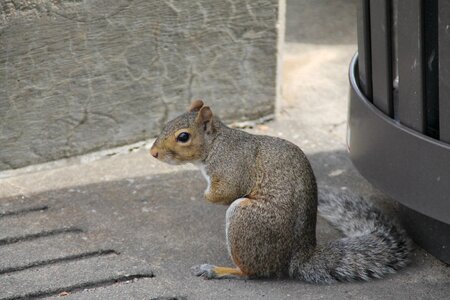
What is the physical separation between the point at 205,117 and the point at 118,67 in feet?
3.40

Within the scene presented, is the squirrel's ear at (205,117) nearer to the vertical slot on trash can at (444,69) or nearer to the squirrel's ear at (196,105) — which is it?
the squirrel's ear at (196,105)

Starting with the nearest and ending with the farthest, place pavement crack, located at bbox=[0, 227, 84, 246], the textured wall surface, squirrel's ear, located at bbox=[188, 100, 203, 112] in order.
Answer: squirrel's ear, located at bbox=[188, 100, 203, 112], pavement crack, located at bbox=[0, 227, 84, 246], the textured wall surface

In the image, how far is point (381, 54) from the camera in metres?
3.69

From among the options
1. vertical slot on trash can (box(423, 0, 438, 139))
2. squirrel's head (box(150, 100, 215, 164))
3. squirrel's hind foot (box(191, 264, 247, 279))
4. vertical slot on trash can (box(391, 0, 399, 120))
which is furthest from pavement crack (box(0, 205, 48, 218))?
vertical slot on trash can (box(423, 0, 438, 139))

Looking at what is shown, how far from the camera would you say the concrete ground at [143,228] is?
3758 millimetres

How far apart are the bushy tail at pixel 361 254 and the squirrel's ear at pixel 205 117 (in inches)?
24.7

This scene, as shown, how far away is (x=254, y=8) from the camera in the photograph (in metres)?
4.90

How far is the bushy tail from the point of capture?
3.73 m

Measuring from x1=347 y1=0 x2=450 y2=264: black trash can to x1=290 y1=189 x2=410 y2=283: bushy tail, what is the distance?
18cm

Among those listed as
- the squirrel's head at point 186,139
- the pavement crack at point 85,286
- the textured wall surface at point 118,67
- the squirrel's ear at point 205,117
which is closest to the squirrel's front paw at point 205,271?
the pavement crack at point 85,286

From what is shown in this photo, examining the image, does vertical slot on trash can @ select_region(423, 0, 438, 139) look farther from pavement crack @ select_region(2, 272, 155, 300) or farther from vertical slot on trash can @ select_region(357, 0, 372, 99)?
pavement crack @ select_region(2, 272, 155, 300)

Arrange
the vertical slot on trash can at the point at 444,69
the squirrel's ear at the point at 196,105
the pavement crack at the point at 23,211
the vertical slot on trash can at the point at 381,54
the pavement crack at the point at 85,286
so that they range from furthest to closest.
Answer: the pavement crack at the point at 23,211
the squirrel's ear at the point at 196,105
the pavement crack at the point at 85,286
the vertical slot on trash can at the point at 381,54
the vertical slot on trash can at the point at 444,69

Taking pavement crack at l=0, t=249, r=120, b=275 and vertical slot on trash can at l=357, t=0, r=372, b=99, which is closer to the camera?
vertical slot on trash can at l=357, t=0, r=372, b=99

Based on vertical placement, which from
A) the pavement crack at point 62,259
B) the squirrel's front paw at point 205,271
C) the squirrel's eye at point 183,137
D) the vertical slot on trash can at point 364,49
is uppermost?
the vertical slot on trash can at point 364,49
